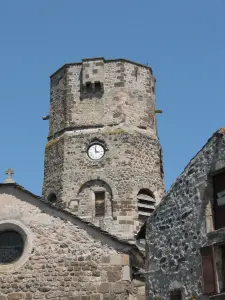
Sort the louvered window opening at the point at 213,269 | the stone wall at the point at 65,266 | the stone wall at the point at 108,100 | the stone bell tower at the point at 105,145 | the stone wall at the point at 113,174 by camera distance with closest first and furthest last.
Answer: the louvered window opening at the point at 213,269, the stone wall at the point at 65,266, the stone wall at the point at 113,174, the stone bell tower at the point at 105,145, the stone wall at the point at 108,100

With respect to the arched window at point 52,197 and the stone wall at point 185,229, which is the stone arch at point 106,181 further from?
the stone wall at point 185,229

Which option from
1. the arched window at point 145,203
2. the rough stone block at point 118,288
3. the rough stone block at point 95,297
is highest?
the arched window at point 145,203

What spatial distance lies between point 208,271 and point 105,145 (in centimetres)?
1230

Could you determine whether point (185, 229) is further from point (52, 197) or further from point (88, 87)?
point (88, 87)

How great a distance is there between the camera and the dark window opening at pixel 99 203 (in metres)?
22.3

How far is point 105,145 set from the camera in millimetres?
23312

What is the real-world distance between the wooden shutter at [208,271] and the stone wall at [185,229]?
0.19 metres

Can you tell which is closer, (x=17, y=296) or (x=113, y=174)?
(x=17, y=296)

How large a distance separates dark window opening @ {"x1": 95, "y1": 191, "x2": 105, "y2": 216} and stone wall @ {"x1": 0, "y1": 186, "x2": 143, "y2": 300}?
23.0 feet

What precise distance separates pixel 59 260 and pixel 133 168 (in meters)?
8.67

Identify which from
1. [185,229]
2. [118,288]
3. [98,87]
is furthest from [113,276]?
[98,87]

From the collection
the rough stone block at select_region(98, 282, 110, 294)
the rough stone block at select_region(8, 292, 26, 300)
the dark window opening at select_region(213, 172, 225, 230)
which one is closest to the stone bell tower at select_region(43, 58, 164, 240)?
the rough stone block at select_region(98, 282, 110, 294)

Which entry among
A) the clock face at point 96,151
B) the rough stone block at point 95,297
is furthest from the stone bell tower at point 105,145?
the rough stone block at point 95,297

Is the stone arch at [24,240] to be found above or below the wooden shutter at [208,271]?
above
